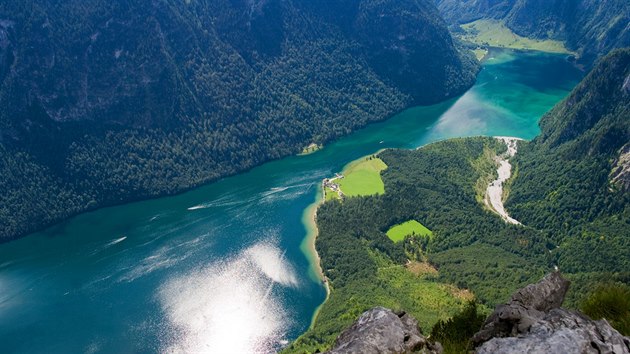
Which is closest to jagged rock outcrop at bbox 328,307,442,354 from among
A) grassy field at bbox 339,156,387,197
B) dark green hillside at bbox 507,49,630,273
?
dark green hillside at bbox 507,49,630,273

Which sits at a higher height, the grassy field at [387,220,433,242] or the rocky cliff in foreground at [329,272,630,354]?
the rocky cliff in foreground at [329,272,630,354]

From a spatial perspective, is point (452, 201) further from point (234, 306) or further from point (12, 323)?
point (12, 323)

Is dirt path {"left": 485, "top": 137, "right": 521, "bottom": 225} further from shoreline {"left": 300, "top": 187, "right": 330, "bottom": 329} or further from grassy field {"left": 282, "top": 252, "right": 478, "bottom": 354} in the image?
shoreline {"left": 300, "top": 187, "right": 330, "bottom": 329}

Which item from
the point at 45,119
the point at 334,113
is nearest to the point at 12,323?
the point at 45,119

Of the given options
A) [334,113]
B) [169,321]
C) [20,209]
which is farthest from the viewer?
[334,113]

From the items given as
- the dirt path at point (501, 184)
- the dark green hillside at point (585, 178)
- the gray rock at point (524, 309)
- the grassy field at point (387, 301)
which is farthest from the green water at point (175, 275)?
the gray rock at point (524, 309)

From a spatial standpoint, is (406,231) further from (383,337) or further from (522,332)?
(522,332)

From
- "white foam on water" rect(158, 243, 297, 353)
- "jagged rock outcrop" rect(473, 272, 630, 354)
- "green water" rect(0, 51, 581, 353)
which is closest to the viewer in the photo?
"jagged rock outcrop" rect(473, 272, 630, 354)
